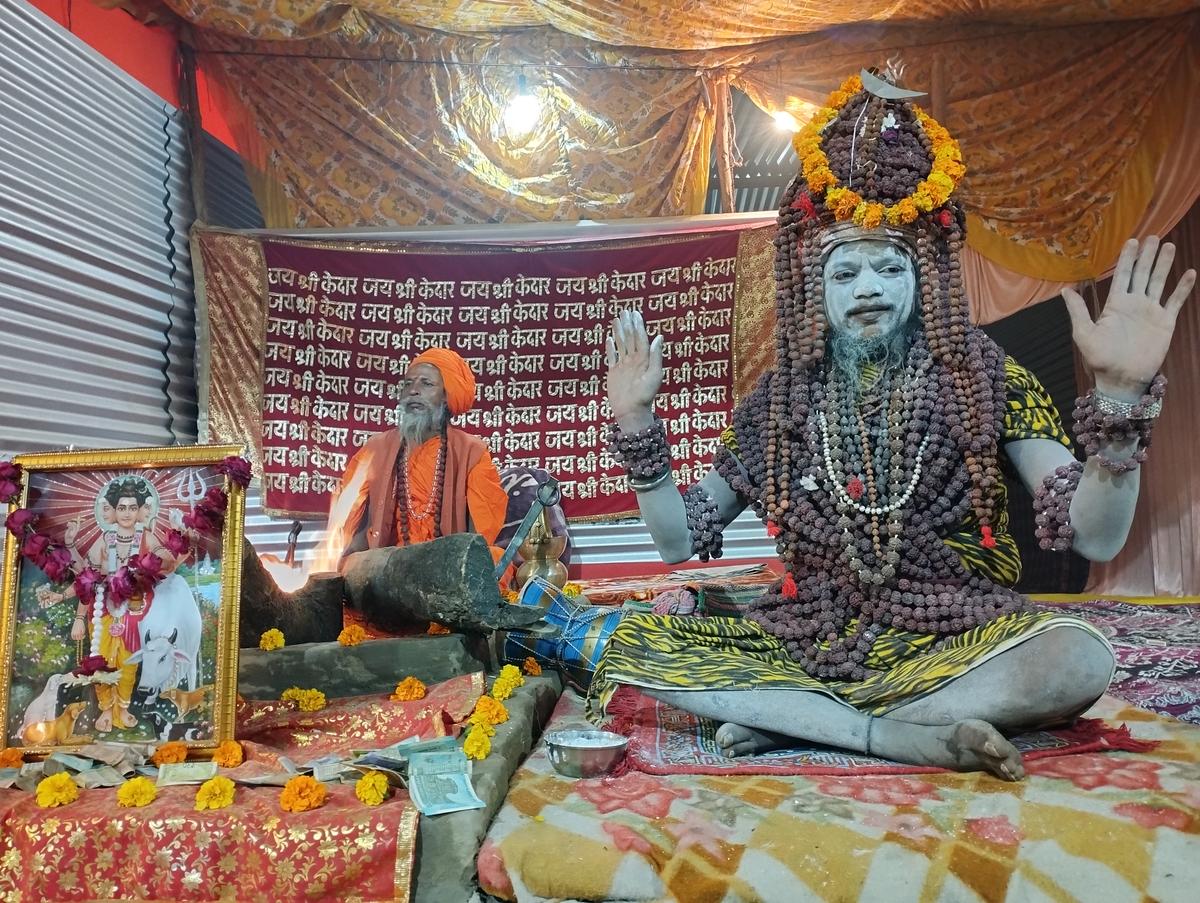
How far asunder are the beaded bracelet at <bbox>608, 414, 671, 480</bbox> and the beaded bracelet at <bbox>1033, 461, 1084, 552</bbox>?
100 cm

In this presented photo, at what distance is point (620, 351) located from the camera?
2678 mm

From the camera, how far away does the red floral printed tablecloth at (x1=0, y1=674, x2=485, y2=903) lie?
166cm

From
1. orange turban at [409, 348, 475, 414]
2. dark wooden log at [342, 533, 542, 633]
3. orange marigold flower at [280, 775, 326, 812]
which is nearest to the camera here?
orange marigold flower at [280, 775, 326, 812]

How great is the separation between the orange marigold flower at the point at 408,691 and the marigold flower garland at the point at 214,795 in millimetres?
842

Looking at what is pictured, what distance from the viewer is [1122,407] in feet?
6.52

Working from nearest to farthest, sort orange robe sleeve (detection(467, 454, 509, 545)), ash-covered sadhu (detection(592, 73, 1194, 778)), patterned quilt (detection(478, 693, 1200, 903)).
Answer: patterned quilt (detection(478, 693, 1200, 903)), ash-covered sadhu (detection(592, 73, 1194, 778)), orange robe sleeve (detection(467, 454, 509, 545))

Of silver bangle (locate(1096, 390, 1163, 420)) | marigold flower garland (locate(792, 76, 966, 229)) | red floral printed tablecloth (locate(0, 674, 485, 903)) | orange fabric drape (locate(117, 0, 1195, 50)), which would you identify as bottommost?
red floral printed tablecloth (locate(0, 674, 485, 903))

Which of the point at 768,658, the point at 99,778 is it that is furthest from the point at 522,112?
the point at 99,778

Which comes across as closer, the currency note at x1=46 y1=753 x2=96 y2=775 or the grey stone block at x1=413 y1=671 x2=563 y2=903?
the grey stone block at x1=413 y1=671 x2=563 y2=903

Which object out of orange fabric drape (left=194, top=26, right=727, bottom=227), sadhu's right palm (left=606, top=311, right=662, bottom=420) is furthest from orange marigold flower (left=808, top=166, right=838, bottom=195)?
orange fabric drape (left=194, top=26, right=727, bottom=227)

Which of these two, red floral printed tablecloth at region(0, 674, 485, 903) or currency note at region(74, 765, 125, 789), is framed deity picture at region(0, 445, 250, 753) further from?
red floral printed tablecloth at region(0, 674, 485, 903)

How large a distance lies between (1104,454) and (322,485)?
5.03 m

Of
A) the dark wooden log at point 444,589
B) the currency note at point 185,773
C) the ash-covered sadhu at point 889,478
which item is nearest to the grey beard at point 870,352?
the ash-covered sadhu at point 889,478

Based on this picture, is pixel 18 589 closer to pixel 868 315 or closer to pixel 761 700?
pixel 761 700
